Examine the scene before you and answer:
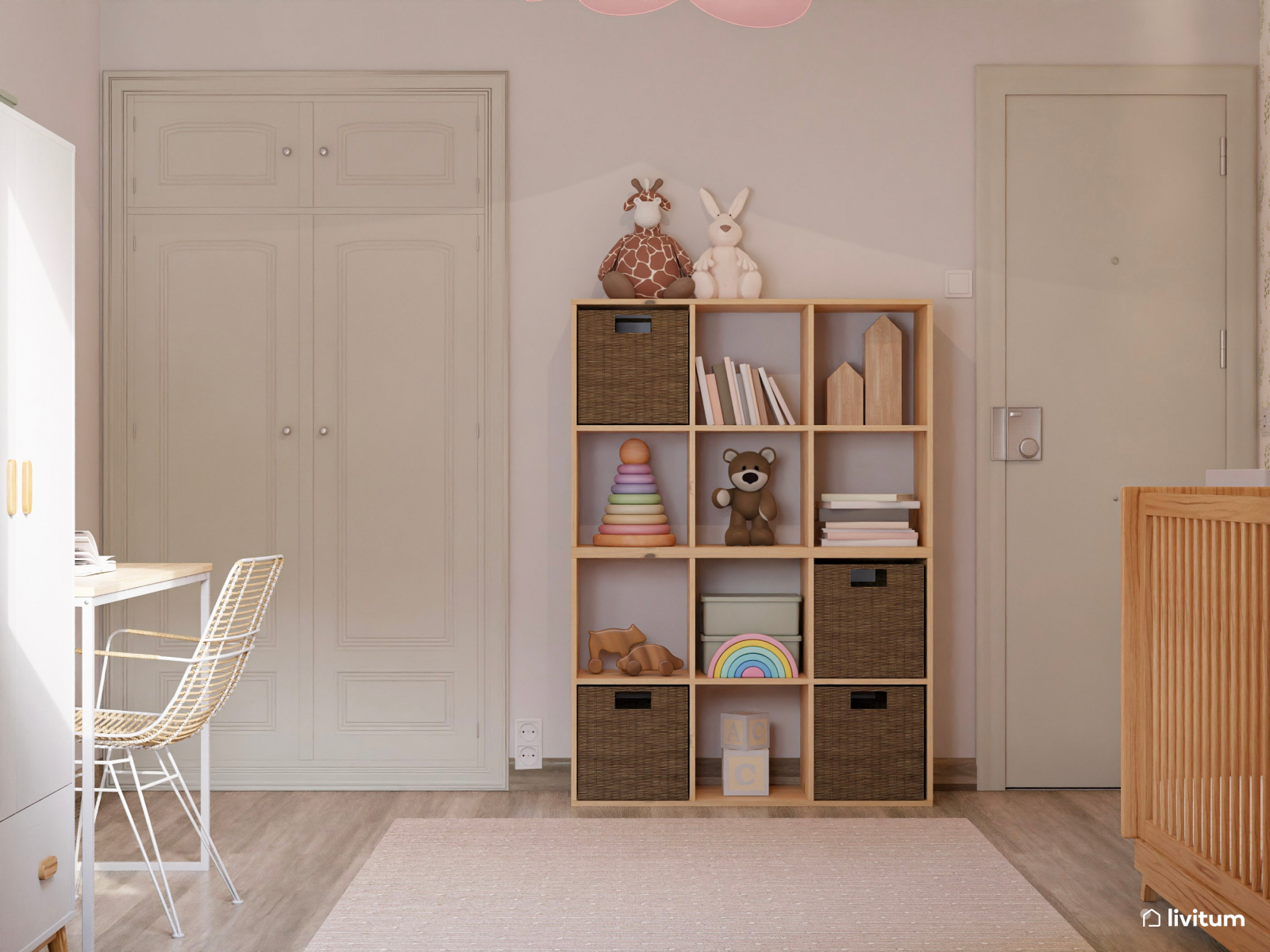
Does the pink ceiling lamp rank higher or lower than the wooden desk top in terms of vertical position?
higher

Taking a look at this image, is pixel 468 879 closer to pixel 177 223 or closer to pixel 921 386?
pixel 921 386

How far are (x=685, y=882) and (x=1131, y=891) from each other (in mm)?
1127

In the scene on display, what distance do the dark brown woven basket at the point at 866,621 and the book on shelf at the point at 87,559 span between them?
208 cm

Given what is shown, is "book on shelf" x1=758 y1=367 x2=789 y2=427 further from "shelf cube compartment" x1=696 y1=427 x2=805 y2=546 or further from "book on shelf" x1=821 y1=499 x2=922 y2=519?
"book on shelf" x1=821 y1=499 x2=922 y2=519

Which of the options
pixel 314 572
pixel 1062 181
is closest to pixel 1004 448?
pixel 1062 181

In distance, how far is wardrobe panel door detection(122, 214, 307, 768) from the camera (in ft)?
10.7

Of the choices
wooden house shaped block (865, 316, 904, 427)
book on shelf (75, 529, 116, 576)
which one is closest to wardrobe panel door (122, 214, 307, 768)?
book on shelf (75, 529, 116, 576)

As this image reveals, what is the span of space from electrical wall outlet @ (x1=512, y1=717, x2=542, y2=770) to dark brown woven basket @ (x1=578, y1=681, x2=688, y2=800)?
27 centimetres

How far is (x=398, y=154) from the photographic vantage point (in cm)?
326

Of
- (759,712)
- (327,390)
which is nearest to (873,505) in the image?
(759,712)

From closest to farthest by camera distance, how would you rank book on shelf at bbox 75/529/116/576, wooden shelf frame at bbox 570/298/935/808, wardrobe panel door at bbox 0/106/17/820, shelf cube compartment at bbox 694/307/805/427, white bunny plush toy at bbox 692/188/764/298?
wardrobe panel door at bbox 0/106/17/820 → book on shelf at bbox 75/529/116/576 → wooden shelf frame at bbox 570/298/935/808 → white bunny plush toy at bbox 692/188/764/298 → shelf cube compartment at bbox 694/307/805/427

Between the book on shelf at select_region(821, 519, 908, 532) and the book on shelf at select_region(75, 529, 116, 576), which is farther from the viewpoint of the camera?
the book on shelf at select_region(821, 519, 908, 532)

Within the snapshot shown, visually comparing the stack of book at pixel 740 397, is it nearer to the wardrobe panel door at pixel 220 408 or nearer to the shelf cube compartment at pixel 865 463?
the shelf cube compartment at pixel 865 463

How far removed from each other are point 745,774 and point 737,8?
2292 millimetres
